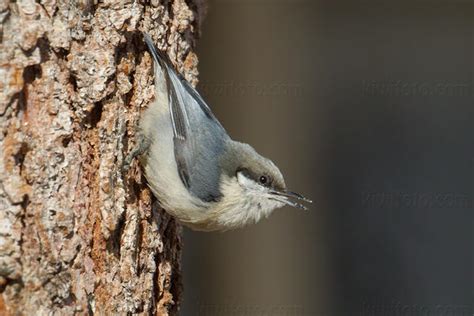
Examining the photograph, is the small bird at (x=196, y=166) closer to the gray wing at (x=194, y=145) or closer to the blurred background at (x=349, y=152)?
the gray wing at (x=194, y=145)

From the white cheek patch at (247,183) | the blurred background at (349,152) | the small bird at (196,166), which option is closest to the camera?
the small bird at (196,166)

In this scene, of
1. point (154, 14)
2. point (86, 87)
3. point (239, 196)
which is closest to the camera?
point (86, 87)

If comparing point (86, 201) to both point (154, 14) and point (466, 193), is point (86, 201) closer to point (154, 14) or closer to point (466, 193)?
A: point (154, 14)

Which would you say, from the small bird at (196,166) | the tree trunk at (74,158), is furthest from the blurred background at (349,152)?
the tree trunk at (74,158)

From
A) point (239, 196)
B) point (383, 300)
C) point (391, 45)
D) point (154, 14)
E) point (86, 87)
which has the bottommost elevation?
point (383, 300)

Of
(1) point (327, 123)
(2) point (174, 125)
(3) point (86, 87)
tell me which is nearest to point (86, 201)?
(3) point (86, 87)

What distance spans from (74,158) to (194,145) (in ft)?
2.31

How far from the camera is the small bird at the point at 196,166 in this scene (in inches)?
115

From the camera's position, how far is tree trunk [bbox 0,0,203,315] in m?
2.24

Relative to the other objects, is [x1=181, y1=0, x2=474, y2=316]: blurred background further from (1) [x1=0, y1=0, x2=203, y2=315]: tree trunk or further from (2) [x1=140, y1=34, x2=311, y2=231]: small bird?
(1) [x1=0, y1=0, x2=203, y2=315]: tree trunk

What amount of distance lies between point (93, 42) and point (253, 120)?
321cm

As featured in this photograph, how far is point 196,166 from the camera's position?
306 centimetres

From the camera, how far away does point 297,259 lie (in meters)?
5.57

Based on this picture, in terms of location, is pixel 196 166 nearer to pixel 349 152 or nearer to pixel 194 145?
pixel 194 145
